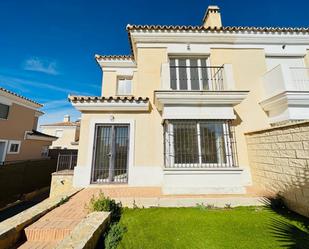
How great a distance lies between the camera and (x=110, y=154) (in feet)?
32.5

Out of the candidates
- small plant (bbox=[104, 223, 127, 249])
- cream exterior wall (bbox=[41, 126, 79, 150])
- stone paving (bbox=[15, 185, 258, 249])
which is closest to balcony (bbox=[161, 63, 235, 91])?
stone paving (bbox=[15, 185, 258, 249])

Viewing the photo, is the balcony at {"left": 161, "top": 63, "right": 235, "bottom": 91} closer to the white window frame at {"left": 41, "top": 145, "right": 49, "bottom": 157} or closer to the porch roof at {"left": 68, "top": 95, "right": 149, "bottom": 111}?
the porch roof at {"left": 68, "top": 95, "right": 149, "bottom": 111}

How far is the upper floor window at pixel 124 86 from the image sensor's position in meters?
15.5

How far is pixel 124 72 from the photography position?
15523 millimetres

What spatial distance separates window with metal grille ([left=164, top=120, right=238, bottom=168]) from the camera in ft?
29.9

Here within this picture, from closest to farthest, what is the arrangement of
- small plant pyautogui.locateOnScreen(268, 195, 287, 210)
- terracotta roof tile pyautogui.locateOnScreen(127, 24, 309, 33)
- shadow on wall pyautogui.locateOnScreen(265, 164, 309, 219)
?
shadow on wall pyautogui.locateOnScreen(265, 164, 309, 219), small plant pyautogui.locateOnScreen(268, 195, 287, 210), terracotta roof tile pyautogui.locateOnScreen(127, 24, 309, 33)

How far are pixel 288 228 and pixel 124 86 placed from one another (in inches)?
564

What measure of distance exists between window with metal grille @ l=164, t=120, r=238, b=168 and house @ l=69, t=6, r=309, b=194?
6cm

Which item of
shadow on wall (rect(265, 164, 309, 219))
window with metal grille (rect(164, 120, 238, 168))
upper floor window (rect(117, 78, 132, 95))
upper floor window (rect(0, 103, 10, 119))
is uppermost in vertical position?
upper floor window (rect(117, 78, 132, 95))

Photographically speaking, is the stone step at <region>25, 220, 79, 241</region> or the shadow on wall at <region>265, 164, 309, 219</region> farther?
the shadow on wall at <region>265, 164, 309, 219</region>

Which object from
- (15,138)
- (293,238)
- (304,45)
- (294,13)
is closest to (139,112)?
(293,238)

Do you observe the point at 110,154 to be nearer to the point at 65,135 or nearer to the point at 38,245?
the point at 38,245

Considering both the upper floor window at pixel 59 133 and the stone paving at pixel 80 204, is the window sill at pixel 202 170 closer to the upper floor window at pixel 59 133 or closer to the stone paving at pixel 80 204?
the stone paving at pixel 80 204

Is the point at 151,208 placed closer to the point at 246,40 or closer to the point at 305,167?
the point at 305,167
